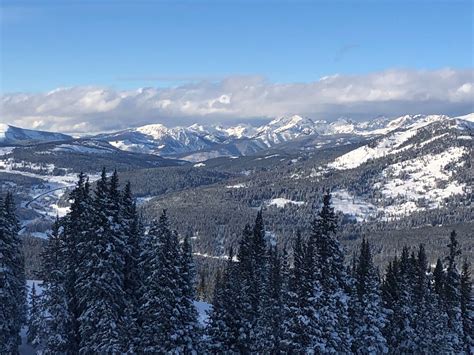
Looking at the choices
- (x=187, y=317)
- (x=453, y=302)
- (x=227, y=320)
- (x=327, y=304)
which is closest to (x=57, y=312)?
(x=187, y=317)

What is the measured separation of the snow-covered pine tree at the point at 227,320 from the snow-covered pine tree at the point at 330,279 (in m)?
10.4

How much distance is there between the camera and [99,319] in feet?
154

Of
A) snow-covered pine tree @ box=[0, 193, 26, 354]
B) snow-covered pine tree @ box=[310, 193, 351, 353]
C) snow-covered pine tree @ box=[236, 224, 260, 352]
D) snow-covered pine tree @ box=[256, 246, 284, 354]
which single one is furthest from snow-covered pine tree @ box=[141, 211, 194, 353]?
snow-covered pine tree @ box=[0, 193, 26, 354]

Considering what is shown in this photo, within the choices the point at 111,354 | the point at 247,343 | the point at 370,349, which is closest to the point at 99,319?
the point at 111,354

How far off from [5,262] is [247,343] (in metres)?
24.6

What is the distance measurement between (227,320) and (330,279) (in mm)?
12782

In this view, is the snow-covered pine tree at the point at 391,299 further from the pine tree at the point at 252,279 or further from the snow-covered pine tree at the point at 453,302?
the pine tree at the point at 252,279

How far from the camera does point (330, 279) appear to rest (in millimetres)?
49344

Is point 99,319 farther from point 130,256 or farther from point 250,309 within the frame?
point 250,309

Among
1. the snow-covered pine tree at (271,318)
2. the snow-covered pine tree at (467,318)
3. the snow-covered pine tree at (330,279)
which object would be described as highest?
the snow-covered pine tree at (330,279)

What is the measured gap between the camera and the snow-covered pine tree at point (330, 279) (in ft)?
160

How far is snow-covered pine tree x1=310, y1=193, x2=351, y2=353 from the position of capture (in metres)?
48.7

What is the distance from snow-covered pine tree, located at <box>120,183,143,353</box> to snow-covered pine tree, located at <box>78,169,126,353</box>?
82 centimetres

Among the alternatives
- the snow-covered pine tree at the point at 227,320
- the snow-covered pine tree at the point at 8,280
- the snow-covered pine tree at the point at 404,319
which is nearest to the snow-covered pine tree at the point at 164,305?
the snow-covered pine tree at the point at 227,320
